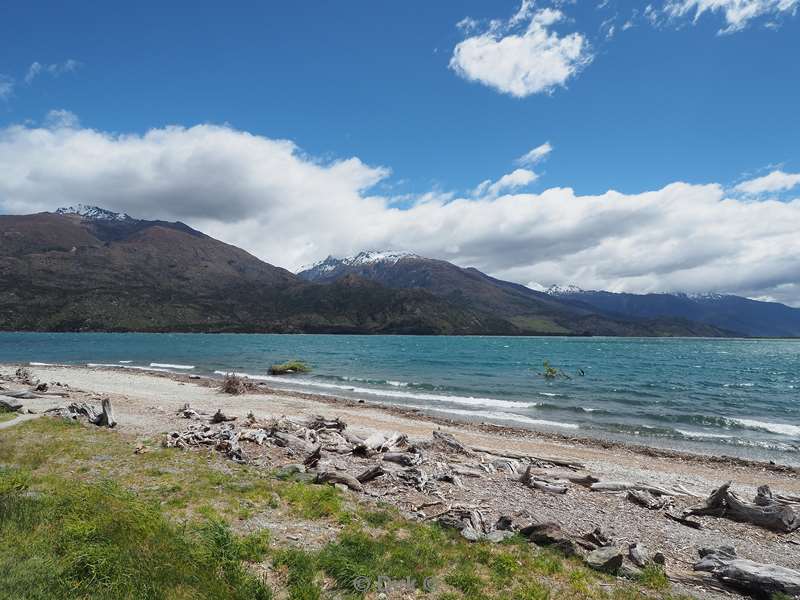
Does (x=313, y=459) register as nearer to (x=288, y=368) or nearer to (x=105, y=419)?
(x=105, y=419)

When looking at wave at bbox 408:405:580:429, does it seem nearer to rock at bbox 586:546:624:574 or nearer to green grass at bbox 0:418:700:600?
rock at bbox 586:546:624:574

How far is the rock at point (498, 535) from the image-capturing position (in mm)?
10836

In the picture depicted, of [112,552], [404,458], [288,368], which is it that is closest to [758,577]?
[404,458]

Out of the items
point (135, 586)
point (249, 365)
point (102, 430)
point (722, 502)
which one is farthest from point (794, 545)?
point (249, 365)

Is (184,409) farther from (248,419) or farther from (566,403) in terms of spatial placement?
(566,403)

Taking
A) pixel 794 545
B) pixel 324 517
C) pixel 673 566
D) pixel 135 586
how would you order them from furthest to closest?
pixel 794 545 < pixel 324 517 < pixel 673 566 < pixel 135 586

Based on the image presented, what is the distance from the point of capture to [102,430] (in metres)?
19.8

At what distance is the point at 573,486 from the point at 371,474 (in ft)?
27.3

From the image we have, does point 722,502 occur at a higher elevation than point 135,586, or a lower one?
lower

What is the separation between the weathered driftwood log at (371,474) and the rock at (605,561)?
7726 millimetres

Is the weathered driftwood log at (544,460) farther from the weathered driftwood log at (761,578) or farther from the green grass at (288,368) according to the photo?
the green grass at (288,368)

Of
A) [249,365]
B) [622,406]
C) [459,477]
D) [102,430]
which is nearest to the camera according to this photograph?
[459,477]

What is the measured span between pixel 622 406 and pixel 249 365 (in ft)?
208

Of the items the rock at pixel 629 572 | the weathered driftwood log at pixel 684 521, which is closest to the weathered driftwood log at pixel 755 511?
the weathered driftwood log at pixel 684 521
